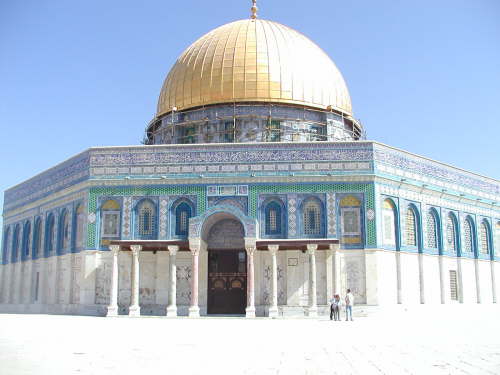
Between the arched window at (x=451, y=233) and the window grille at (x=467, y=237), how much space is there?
3.33 feet

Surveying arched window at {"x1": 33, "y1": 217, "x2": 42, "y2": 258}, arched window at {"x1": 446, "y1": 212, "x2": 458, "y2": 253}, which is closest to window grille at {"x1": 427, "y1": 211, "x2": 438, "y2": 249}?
arched window at {"x1": 446, "y1": 212, "x2": 458, "y2": 253}

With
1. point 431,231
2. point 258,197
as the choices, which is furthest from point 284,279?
point 431,231

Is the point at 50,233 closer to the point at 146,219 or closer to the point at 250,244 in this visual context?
the point at 146,219

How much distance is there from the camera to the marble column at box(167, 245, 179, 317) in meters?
24.8

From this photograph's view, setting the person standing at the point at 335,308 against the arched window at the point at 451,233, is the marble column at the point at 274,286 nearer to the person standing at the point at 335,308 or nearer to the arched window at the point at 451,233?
the person standing at the point at 335,308

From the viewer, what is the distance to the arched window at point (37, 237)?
107 feet

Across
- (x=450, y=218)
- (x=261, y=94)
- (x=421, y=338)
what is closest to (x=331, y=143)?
(x=261, y=94)

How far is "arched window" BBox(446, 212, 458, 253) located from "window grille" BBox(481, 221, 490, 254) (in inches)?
109

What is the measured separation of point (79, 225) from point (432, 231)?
16304 millimetres

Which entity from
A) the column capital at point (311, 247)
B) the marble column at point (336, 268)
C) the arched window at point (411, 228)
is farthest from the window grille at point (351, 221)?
the arched window at point (411, 228)

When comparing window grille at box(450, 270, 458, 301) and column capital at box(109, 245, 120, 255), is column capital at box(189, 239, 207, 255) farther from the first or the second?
window grille at box(450, 270, 458, 301)

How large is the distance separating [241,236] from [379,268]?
6005 mm

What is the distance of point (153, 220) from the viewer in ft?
87.4

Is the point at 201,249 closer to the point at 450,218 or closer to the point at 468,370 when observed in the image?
the point at 450,218
